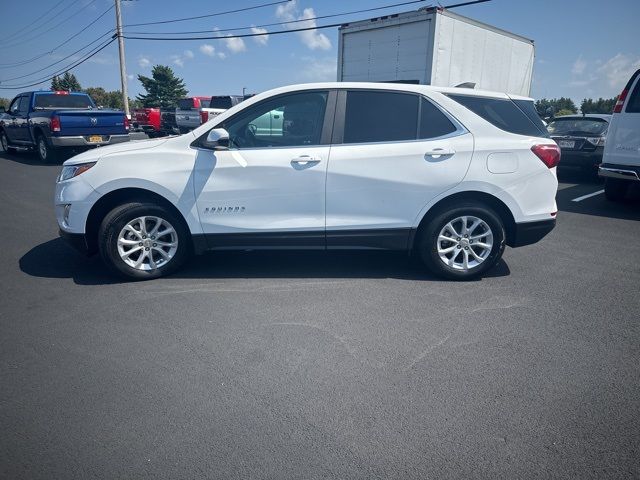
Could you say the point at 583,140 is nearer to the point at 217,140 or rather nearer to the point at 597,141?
the point at 597,141

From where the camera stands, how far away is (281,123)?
4371 millimetres

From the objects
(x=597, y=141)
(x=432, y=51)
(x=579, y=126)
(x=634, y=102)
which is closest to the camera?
(x=634, y=102)

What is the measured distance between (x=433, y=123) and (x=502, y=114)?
29.5 inches

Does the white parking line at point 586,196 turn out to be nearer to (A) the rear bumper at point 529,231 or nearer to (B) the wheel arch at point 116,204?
(A) the rear bumper at point 529,231

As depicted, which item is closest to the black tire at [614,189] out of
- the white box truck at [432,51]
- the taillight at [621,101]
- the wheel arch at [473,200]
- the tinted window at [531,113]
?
the taillight at [621,101]

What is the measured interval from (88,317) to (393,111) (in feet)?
10.8

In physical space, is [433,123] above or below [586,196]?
above

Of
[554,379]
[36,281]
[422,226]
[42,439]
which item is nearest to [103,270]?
[36,281]

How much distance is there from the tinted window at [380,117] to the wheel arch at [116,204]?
1.80 m

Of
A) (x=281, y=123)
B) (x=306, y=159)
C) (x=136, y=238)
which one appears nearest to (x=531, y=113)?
(x=306, y=159)

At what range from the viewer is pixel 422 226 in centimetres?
448

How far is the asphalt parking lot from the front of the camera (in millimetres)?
2248

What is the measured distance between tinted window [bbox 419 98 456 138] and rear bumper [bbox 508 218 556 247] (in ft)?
3.91

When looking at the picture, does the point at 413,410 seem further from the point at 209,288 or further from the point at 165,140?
the point at 165,140
